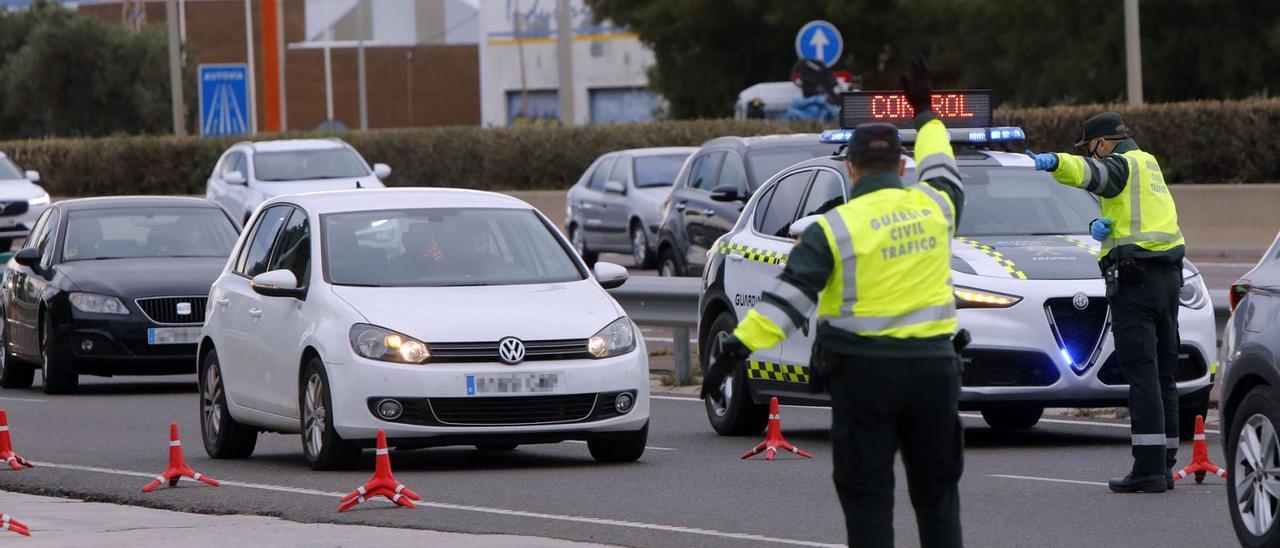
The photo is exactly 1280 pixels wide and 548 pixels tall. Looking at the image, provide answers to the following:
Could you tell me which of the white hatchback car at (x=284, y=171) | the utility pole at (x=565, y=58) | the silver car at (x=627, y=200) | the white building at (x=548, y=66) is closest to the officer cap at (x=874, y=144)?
the silver car at (x=627, y=200)

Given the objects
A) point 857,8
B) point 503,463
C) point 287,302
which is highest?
point 857,8

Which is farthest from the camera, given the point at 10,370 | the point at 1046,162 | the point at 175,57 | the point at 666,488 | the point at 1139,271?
the point at 175,57

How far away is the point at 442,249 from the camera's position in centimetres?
1218

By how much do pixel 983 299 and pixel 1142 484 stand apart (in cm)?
188

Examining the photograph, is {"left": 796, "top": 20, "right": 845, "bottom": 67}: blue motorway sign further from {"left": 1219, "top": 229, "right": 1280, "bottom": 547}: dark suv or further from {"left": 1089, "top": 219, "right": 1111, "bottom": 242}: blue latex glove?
{"left": 1219, "top": 229, "right": 1280, "bottom": 547}: dark suv

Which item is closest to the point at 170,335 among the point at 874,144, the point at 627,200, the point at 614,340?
the point at 614,340

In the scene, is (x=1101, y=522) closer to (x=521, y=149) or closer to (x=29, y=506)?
(x=29, y=506)

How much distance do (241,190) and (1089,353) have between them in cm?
2048

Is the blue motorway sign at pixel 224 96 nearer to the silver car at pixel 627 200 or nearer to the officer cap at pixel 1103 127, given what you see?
the silver car at pixel 627 200

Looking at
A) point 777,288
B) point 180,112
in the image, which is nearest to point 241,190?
point 180,112

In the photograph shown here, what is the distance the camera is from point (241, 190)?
30.9 m

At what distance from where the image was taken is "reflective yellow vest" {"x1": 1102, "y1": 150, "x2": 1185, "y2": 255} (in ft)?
34.2

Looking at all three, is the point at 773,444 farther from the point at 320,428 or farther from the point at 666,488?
the point at 320,428

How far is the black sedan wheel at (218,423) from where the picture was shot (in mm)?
12578
